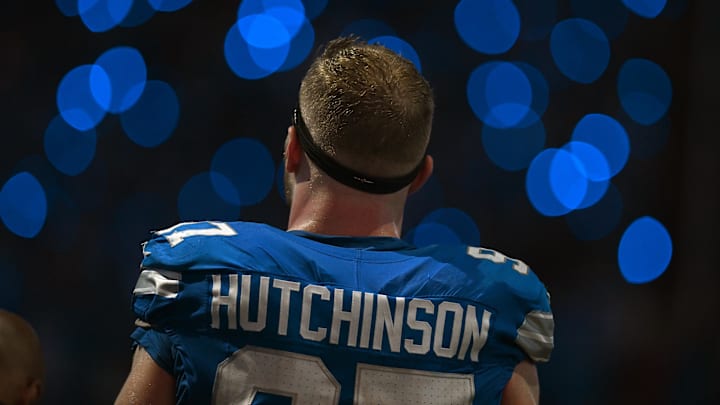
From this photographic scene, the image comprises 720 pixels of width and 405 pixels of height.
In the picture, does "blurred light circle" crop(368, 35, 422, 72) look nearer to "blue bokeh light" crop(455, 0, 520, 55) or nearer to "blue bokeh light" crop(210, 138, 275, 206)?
"blue bokeh light" crop(455, 0, 520, 55)

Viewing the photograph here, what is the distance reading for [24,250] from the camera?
533 centimetres

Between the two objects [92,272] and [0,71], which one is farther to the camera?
[0,71]

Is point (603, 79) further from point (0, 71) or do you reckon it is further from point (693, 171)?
point (0, 71)

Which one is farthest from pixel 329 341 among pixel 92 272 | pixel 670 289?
pixel 670 289

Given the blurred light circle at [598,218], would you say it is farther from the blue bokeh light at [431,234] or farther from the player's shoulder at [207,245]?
the player's shoulder at [207,245]

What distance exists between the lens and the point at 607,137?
5.71m

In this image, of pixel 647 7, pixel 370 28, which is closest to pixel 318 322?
pixel 370 28

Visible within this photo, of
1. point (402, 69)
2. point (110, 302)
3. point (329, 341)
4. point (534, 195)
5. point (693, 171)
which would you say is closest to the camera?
point (329, 341)

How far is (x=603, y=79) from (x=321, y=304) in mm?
4923

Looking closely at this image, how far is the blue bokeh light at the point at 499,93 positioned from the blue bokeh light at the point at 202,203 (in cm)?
173

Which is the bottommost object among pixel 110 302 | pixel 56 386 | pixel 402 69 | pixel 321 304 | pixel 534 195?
pixel 56 386

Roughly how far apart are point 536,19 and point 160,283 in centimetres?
515

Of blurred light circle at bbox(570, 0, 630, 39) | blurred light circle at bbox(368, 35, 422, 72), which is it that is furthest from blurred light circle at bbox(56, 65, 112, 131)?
blurred light circle at bbox(570, 0, 630, 39)

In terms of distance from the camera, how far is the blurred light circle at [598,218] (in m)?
5.52
